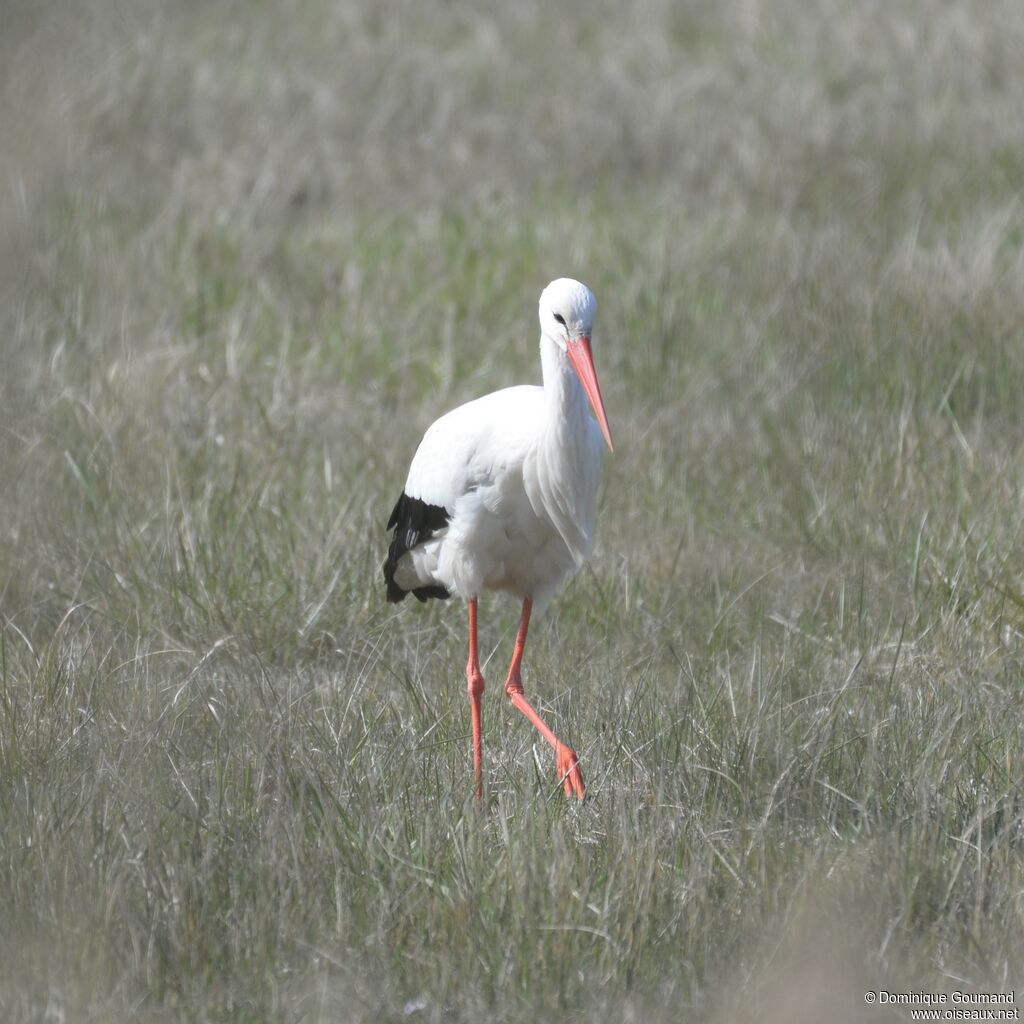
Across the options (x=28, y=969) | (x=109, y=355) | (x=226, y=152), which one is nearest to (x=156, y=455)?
(x=109, y=355)

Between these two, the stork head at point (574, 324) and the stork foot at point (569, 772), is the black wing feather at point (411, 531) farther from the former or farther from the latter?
the stork foot at point (569, 772)

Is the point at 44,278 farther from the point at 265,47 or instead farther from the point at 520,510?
A: the point at 265,47

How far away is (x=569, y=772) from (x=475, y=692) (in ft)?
2.11

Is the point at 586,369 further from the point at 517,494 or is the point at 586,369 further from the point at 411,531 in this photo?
the point at 411,531

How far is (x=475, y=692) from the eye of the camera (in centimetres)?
430

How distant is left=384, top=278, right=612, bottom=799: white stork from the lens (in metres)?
3.86

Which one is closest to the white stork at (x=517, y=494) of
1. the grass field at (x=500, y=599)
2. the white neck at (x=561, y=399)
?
the white neck at (x=561, y=399)

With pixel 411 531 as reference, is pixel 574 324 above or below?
above

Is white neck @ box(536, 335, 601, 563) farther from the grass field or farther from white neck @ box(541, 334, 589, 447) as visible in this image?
the grass field

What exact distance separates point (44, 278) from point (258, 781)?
13.6 ft

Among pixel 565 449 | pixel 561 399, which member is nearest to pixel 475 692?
pixel 565 449

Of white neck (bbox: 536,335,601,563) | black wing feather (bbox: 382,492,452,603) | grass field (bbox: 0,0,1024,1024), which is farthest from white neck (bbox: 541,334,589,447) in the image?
grass field (bbox: 0,0,1024,1024)

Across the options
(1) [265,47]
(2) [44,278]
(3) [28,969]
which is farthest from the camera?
(1) [265,47]

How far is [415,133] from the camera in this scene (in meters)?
9.80
